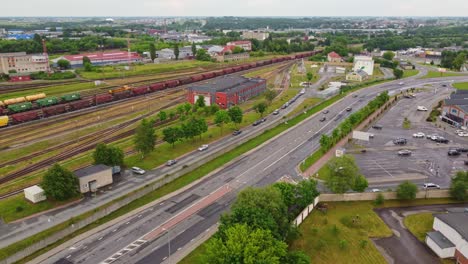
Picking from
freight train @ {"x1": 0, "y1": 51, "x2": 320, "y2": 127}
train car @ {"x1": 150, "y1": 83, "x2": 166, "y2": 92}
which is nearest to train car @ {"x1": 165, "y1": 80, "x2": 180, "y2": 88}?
freight train @ {"x1": 0, "y1": 51, "x2": 320, "y2": 127}

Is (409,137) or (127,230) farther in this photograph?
(409,137)

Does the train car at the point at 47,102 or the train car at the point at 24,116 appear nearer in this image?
the train car at the point at 24,116

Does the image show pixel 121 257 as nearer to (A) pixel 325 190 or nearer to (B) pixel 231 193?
(B) pixel 231 193

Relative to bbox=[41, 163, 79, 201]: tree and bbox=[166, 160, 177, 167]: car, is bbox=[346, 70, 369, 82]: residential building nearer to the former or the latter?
bbox=[166, 160, 177, 167]: car

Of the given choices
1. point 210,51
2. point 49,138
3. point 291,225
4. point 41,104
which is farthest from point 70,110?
point 210,51

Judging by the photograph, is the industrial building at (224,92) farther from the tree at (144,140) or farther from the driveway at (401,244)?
the driveway at (401,244)

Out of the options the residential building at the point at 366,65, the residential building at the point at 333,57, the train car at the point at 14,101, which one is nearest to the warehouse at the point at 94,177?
the train car at the point at 14,101

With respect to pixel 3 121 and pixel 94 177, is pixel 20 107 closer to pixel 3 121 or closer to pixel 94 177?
pixel 3 121
